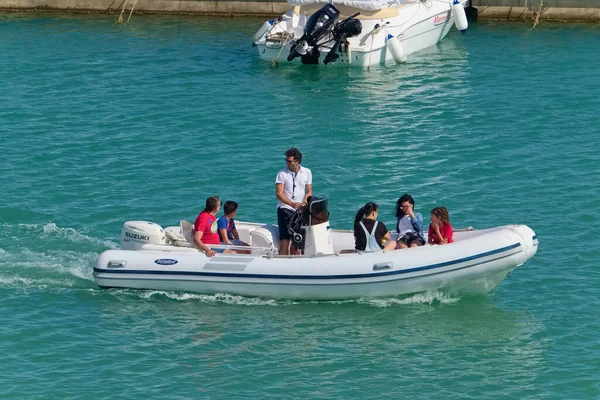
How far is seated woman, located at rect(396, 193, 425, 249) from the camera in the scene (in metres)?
16.7

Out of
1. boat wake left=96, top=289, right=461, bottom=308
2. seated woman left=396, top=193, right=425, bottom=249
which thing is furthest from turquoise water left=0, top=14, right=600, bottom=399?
→ seated woman left=396, top=193, right=425, bottom=249

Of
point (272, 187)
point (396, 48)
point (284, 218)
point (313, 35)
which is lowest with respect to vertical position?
point (272, 187)

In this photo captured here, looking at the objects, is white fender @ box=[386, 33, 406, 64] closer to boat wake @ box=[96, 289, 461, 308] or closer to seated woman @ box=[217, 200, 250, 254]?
seated woman @ box=[217, 200, 250, 254]

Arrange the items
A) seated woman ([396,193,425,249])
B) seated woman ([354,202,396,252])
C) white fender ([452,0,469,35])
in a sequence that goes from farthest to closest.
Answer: white fender ([452,0,469,35]), seated woman ([396,193,425,249]), seated woman ([354,202,396,252])

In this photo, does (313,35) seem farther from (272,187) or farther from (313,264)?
(313,264)

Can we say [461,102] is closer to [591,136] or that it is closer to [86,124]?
[591,136]

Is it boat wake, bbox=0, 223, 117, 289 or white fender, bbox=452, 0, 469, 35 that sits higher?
white fender, bbox=452, 0, 469, 35

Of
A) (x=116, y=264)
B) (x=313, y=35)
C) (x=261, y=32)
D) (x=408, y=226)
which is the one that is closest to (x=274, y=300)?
(x=408, y=226)

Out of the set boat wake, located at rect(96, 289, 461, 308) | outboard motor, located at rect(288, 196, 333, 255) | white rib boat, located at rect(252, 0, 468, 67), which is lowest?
boat wake, located at rect(96, 289, 461, 308)

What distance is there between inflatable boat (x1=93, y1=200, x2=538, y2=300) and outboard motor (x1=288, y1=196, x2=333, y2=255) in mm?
14

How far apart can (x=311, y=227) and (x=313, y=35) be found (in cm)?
1315

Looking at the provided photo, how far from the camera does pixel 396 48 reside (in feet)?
95.3

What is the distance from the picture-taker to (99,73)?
2895 centimetres

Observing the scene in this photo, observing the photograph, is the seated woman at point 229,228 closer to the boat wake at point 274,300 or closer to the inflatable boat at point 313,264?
the inflatable boat at point 313,264
